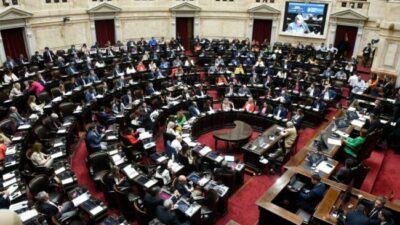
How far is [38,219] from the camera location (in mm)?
6922

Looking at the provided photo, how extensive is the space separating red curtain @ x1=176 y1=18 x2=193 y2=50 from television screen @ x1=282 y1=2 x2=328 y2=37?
747 cm

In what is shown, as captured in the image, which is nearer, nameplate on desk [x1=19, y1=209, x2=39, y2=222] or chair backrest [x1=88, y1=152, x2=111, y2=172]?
nameplate on desk [x1=19, y1=209, x2=39, y2=222]

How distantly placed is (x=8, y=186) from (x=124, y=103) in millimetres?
6138

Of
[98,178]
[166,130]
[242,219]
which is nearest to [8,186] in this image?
[98,178]

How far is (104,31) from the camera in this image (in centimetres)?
2253

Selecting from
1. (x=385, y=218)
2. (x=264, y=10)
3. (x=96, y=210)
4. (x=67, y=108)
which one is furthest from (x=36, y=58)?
(x=385, y=218)

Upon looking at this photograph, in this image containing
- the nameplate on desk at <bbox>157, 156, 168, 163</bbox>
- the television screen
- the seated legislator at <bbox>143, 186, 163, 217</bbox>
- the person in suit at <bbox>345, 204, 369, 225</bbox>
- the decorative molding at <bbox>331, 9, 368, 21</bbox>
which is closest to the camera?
the person in suit at <bbox>345, 204, 369, 225</bbox>

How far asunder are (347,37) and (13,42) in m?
21.8

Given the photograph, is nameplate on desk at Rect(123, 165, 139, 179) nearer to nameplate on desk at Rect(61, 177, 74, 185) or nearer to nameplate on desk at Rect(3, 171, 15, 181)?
nameplate on desk at Rect(61, 177, 74, 185)

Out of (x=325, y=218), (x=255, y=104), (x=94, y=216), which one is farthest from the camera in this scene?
(x=255, y=104)

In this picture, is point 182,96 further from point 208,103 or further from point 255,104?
point 255,104

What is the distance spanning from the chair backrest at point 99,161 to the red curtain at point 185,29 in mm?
17252

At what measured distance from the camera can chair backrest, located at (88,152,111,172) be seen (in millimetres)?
9164

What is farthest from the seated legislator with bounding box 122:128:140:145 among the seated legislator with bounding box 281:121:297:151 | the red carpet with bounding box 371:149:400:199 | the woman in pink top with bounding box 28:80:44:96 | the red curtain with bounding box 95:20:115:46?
the red curtain with bounding box 95:20:115:46
